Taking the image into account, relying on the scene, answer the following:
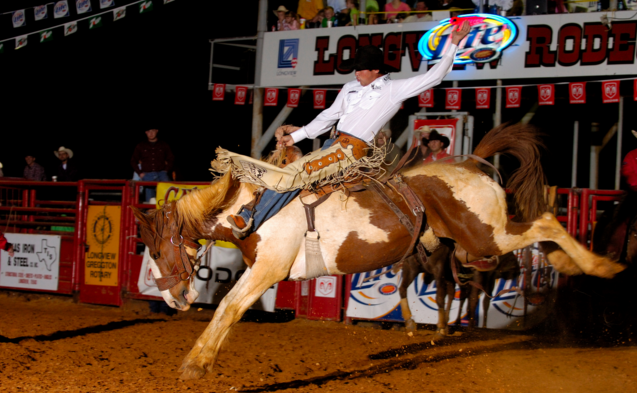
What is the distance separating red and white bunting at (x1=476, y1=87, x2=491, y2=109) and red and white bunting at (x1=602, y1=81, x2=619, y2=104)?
1.63 metres

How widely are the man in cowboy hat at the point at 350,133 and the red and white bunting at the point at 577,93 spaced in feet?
17.5

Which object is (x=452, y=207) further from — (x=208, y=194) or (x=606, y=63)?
(x=606, y=63)

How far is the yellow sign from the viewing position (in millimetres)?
7480

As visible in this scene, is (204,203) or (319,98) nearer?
(204,203)

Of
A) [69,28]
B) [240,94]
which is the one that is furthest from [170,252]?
[240,94]

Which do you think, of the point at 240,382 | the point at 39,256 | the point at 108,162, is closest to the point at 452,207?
the point at 240,382

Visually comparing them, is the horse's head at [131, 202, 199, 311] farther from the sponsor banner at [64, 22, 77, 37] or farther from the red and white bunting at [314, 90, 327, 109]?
the sponsor banner at [64, 22, 77, 37]

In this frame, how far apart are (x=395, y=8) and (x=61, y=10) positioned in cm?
533

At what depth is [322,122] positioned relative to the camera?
421 cm

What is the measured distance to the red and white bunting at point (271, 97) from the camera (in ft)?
31.3

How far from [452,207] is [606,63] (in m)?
5.64

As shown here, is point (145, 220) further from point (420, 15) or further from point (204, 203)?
point (420, 15)

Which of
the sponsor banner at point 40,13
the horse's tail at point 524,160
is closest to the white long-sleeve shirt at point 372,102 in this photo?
the horse's tail at point 524,160

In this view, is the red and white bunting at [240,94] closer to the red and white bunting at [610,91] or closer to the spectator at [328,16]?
the spectator at [328,16]
